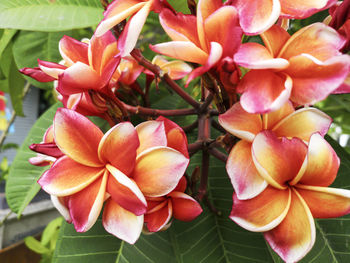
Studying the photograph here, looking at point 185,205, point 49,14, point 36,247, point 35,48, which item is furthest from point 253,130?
point 36,247

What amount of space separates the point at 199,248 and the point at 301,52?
0.34 meters

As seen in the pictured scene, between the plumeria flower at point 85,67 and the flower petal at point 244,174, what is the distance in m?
0.17

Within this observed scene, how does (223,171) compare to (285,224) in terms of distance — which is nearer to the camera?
(285,224)

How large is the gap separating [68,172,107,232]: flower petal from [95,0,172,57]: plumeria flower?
14 cm

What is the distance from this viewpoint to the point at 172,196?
1.22ft

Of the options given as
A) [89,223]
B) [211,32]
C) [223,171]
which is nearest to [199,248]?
[223,171]

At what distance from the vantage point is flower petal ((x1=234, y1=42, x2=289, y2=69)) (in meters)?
0.27

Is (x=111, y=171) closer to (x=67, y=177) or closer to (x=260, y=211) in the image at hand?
(x=67, y=177)

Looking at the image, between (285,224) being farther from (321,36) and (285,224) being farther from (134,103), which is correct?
(134,103)

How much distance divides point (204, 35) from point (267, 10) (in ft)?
0.20

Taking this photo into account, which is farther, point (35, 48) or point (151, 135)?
point (35, 48)

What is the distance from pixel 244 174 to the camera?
1.00ft

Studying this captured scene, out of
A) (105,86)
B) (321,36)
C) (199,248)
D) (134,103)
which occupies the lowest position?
(199,248)

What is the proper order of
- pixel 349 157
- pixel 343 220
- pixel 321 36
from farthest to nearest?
pixel 349 157
pixel 343 220
pixel 321 36
